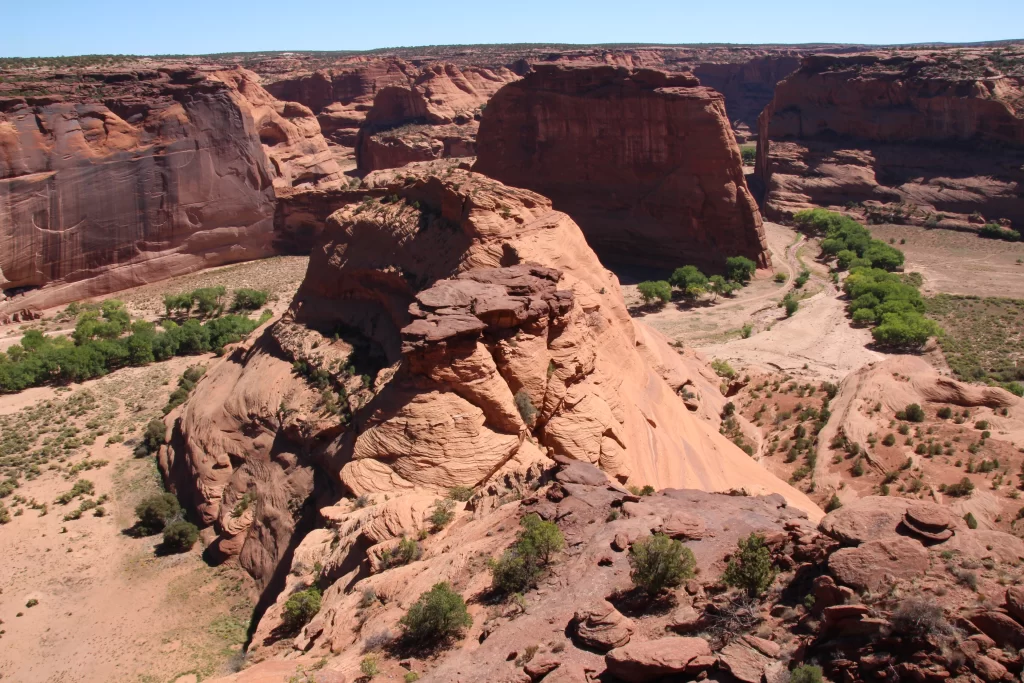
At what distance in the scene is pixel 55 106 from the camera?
42719 millimetres

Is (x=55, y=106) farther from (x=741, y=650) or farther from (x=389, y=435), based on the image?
(x=741, y=650)

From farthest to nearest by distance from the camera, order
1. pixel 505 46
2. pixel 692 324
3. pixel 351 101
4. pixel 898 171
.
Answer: pixel 505 46
pixel 351 101
pixel 898 171
pixel 692 324

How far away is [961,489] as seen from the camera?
70.3 ft

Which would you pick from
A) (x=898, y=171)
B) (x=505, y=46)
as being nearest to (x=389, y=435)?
(x=898, y=171)

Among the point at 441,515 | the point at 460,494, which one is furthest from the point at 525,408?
the point at 441,515

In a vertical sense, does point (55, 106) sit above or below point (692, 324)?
above

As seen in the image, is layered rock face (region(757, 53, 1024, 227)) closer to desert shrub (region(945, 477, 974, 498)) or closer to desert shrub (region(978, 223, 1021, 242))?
desert shrub (region(978, 223, 1021, 242))

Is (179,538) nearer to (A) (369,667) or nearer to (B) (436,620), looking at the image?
(A) (369,667)

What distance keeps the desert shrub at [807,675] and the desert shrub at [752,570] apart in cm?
202

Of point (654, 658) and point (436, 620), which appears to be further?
point (436, 620)

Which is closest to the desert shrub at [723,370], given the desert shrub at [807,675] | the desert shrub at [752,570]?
the desert shrub at [752,570]

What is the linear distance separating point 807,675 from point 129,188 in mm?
46921

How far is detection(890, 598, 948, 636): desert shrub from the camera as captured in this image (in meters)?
8.31

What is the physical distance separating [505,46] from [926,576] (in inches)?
6782
